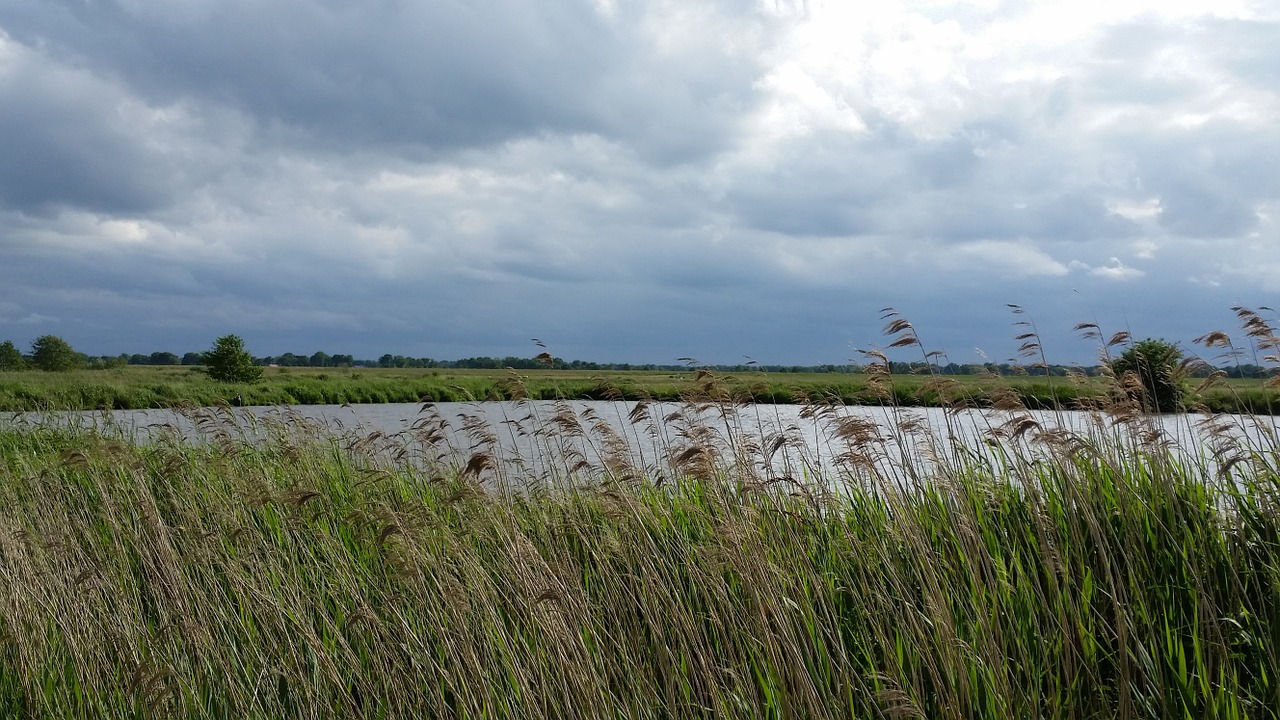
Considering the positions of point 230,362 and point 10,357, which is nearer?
point 230,362

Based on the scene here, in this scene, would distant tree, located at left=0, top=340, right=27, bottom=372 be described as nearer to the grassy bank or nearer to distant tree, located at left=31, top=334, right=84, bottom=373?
distant tree, located at left=31, top=334, right=84, bottom=373

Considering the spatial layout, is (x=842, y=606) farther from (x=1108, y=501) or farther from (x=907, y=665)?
(x=1108, y=501)

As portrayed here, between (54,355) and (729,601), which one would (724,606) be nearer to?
(729,601)

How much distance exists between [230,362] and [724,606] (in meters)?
54.4

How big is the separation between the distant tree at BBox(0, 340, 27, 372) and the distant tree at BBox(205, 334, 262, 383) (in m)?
40.2

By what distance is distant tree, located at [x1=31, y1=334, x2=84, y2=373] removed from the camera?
75625mm

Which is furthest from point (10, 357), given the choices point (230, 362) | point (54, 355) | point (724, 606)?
point (724, 606)

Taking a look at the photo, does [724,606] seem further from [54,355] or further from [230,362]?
[54,355]

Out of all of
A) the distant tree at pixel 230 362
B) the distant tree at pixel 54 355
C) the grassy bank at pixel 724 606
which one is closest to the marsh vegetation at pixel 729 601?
the grassy bank at pixel 724 606

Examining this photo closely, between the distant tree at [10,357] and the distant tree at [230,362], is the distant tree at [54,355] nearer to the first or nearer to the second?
the distant tree at [10,357]

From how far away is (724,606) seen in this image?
3.93 meters

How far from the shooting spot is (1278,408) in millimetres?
22828

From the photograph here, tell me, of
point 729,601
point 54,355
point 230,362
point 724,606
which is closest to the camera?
point 729,601

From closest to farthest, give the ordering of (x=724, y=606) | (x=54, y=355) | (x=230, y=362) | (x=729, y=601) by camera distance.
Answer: (x=729, y=601) → (x=724, y=606) → (x=230, y=362) → (x=54, y=355)
